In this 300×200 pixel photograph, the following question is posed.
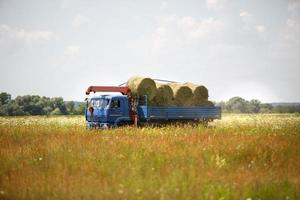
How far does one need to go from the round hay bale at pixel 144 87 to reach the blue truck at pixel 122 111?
0.89 feet

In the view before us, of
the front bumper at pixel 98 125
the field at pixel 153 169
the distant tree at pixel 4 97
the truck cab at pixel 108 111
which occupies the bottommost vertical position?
the field at pixel 153 169

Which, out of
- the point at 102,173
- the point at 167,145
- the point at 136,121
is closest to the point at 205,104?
the point at 136,121

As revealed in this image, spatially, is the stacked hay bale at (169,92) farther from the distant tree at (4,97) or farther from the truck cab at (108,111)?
the distant tree at (4,97)

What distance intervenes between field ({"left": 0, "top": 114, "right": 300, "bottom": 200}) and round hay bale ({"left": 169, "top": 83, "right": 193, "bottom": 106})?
9809 mm

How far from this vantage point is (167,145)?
12977mm

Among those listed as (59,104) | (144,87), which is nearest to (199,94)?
(144,87)

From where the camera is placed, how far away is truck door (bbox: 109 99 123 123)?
22462mm

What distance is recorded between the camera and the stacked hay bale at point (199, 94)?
1009 inches

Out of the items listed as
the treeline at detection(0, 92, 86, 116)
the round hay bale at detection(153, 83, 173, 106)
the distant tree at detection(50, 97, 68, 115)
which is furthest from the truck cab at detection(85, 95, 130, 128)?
the distant tree at detection(50, 97, 68, 115)

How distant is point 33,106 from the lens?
6450 centimetres

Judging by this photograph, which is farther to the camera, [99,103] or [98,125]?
[99,103]

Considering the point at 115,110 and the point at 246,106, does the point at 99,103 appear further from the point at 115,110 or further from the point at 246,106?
the point at 246,106

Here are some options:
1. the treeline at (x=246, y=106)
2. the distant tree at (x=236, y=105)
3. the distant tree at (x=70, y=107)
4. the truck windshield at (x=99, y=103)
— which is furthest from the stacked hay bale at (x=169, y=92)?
the distant tree at (x=236, y=105)

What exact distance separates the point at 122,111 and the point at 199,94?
17.6 feet
